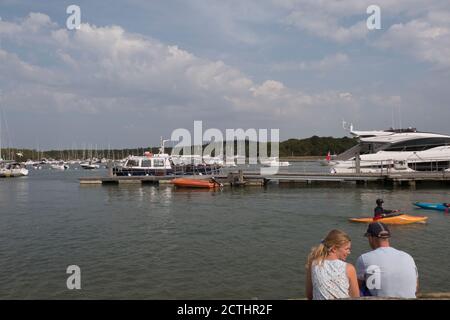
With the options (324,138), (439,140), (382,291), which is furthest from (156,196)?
(324,138)

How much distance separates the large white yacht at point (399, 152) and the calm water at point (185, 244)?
19.7 metres

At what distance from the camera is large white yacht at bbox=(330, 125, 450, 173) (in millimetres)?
51969

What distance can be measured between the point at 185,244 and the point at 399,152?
149ft

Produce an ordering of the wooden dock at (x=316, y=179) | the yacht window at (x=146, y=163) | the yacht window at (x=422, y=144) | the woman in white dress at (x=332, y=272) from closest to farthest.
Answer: the woman in white dress at (x=332, y=272)
the wooden dock at (x=316, y=179)
the yacht window at (x=146, y=163)
the yacht window at (x=422, y=144)

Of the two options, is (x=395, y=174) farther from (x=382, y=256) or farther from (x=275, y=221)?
(x=382, y=256)

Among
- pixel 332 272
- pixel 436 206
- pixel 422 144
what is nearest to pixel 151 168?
pixel 436 206

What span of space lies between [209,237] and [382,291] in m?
13.5

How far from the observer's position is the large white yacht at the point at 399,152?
5197 cm

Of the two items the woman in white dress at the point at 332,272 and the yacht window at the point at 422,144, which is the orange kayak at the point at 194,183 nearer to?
the yacht window at the point at 422,144

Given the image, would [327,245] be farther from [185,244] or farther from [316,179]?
[316,179]

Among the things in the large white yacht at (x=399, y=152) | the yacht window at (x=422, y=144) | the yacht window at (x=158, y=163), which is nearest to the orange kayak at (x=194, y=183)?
the yacht window at (x=158, y=163)

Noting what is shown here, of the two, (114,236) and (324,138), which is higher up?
(324,138)

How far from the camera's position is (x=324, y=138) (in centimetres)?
19025
